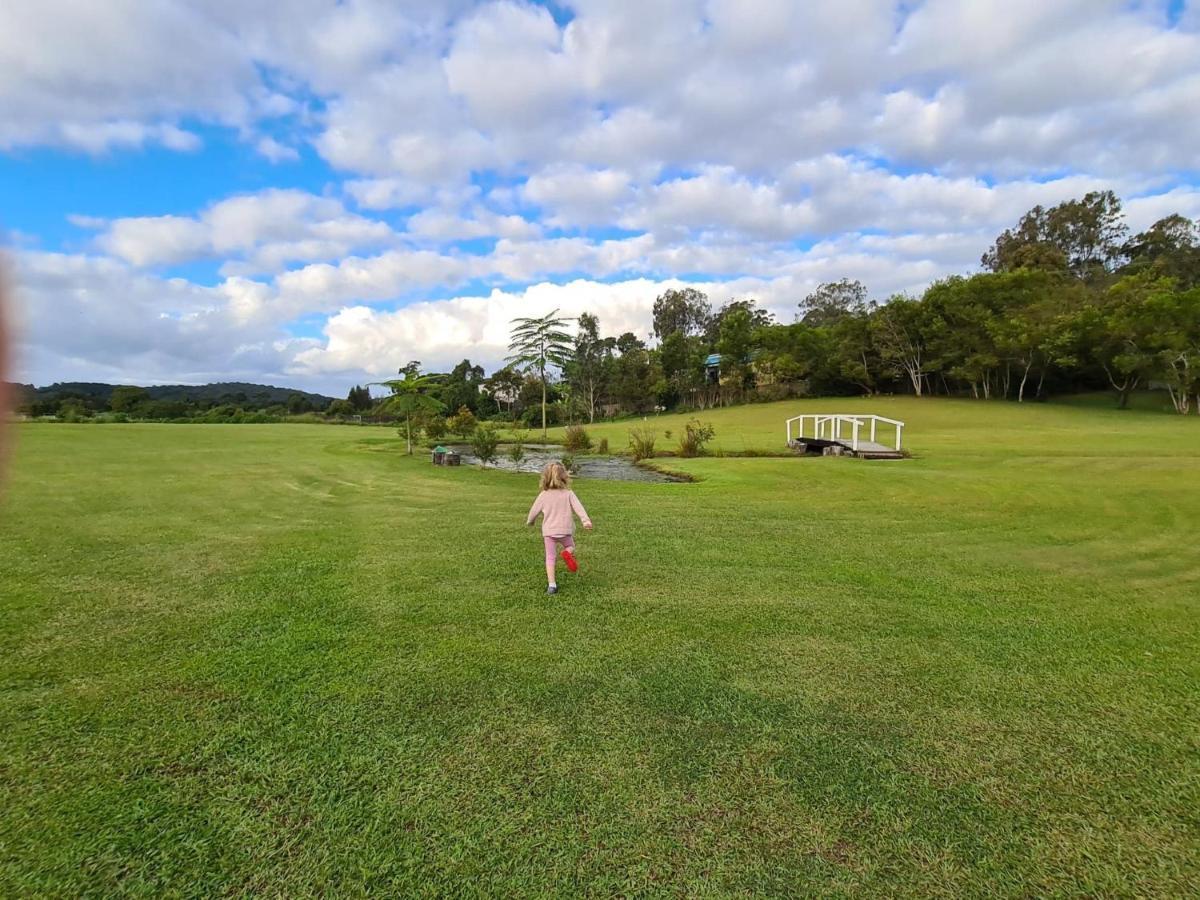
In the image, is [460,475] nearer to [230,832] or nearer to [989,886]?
[230,832]

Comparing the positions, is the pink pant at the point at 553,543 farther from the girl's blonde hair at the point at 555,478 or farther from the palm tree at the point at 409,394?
the palm tree at the point at 409,394

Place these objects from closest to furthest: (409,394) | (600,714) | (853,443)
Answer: (600,714) → (853,443) → (409,394)

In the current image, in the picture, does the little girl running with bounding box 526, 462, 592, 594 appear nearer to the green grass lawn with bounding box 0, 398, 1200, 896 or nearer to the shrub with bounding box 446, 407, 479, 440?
the green grass lawn with bounding box 0, 398, 1200, 896

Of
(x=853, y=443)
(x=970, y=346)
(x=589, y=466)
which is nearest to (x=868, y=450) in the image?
(x=853, y=443)

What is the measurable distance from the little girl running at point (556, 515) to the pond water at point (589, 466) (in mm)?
9123

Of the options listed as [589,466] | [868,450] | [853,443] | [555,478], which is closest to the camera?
[555,478]

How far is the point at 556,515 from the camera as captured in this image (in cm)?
578

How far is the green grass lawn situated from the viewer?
244 cm

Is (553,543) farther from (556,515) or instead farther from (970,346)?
(970,346)

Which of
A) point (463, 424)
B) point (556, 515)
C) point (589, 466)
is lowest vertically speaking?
point (589, 466)

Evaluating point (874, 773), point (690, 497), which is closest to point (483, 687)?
point (874, 773)

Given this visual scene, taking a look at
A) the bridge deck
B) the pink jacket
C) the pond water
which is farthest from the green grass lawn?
the bridge deck

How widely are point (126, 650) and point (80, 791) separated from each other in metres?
1.72

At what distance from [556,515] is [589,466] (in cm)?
1380
